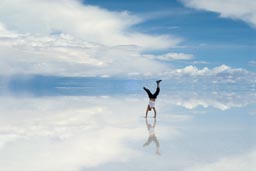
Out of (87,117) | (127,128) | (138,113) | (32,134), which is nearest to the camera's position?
(32,134)

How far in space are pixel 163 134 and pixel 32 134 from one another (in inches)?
197

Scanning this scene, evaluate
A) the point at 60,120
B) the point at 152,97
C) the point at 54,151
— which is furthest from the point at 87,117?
the point at 54,151

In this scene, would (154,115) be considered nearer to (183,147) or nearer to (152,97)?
(152,97)

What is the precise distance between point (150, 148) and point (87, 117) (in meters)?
9.20

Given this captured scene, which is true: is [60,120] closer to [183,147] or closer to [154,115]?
[154,115]

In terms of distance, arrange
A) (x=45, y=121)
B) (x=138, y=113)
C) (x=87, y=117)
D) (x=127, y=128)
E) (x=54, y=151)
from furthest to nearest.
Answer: (x=138, y=113) → (x=87, y=117) → (x=45, y=121) → (x=127, y=128) → (x=54, y=151)

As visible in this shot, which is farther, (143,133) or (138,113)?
(138,113)

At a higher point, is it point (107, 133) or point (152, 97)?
point (152, 97)

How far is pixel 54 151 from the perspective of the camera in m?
15.8

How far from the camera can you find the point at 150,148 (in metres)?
16.2

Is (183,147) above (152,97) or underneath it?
underneath

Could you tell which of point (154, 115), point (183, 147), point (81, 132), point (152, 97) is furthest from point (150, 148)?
point (154, 115)

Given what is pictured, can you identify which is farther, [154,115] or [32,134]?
[154,115]

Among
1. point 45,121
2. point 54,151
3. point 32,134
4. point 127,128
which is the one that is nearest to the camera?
point 54,151
